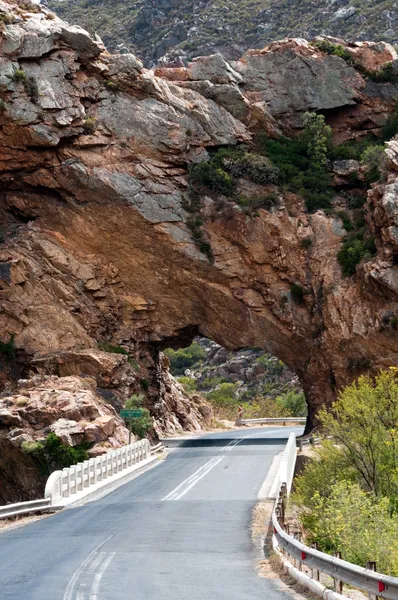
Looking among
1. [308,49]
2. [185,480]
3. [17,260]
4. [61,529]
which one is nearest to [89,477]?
[185,480]

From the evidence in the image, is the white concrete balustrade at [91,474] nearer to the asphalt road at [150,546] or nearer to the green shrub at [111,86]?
the asphalt road at [150,546]

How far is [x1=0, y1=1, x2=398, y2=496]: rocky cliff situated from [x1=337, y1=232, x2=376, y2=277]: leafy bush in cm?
51

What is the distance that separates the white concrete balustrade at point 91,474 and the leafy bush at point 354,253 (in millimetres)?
17069

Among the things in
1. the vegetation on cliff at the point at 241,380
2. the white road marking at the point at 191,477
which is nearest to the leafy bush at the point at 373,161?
the white road marking at the point at 191,477

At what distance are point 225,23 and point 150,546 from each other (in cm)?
13538

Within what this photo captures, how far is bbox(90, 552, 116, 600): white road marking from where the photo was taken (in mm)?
13539

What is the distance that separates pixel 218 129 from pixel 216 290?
11019 millimetres

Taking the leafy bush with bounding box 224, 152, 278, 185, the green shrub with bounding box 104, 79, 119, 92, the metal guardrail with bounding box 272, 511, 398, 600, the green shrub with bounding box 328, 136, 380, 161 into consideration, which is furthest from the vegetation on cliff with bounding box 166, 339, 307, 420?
the metal guardrail with bounding box 272, 511, 398, 600

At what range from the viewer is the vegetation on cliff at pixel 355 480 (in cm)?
1697

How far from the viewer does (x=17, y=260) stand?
2050 inches

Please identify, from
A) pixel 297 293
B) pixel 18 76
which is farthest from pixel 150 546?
pixel 18 76

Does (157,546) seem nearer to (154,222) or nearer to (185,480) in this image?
(185,480)

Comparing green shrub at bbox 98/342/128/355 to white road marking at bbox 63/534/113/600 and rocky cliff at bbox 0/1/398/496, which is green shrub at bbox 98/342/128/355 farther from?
white road marking at bbox 63/534/113/600

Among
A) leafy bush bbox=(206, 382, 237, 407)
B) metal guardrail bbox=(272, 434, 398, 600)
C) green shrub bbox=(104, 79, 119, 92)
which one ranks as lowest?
metal guardrail bbox=(272, 434, 398, 600)
